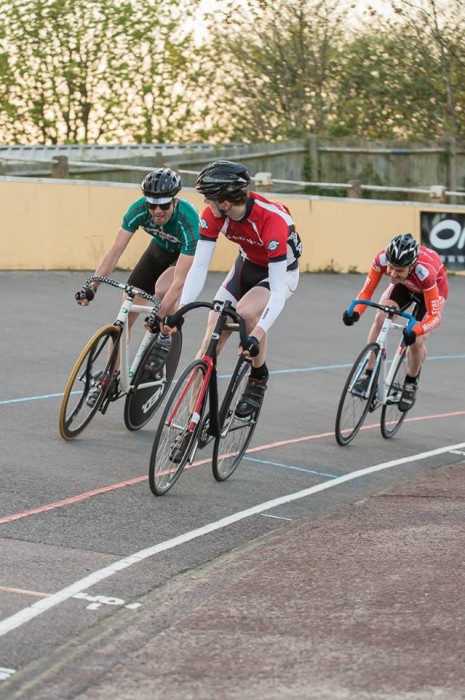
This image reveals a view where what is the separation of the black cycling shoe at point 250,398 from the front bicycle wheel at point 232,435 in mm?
27

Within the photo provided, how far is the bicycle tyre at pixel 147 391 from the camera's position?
347 inches

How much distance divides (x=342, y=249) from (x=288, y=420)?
40.7 ft

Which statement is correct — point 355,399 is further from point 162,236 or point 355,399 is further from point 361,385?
point 162,236

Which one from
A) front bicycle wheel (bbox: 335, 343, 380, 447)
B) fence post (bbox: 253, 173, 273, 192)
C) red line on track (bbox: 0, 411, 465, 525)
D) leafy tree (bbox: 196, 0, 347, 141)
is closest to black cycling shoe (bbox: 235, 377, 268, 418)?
red line on track (bbox: 0, 411, 465, 525)

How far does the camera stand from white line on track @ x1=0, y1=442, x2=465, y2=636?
5.19 metres

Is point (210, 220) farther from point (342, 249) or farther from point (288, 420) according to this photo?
point (342, 249)

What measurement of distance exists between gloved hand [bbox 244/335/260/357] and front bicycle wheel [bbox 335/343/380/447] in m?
2.31

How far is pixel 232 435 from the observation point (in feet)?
26.7

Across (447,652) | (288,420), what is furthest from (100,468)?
(447,652)

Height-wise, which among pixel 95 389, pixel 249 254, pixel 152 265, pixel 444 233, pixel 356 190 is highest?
pixel 356 190

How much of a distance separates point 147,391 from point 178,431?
176 cm

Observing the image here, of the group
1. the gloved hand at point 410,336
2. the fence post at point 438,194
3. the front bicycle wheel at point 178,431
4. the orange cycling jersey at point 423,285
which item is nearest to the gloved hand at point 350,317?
the orange cycling jersey at point 423,285

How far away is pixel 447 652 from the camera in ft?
16.1

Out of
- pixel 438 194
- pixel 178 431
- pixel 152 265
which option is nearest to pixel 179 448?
pixel 178 431
